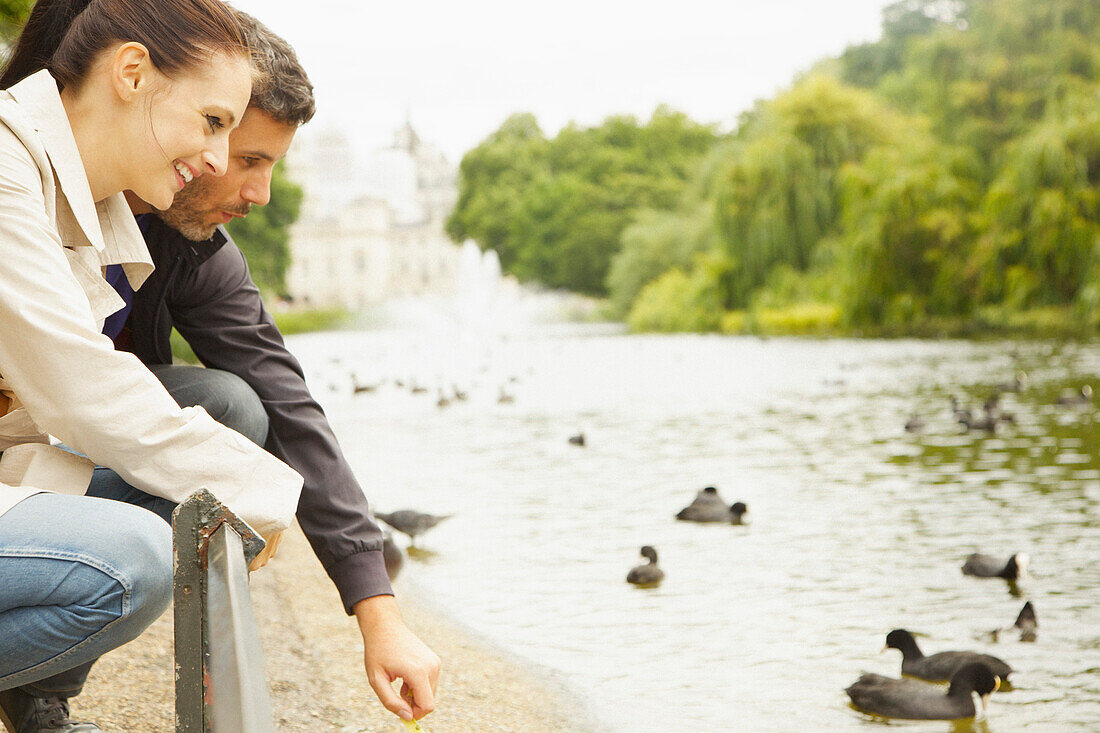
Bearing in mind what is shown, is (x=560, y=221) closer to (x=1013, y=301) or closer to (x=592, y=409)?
(x=1013, y=301)

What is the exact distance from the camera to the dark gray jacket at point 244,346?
1.89m

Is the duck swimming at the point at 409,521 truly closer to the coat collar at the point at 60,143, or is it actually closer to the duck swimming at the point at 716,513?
the duck swimming at the point at 716,513

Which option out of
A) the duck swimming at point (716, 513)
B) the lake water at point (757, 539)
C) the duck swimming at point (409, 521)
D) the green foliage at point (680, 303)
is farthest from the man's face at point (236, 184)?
the green foliage at point (680, 303)

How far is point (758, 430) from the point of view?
8.84 meters

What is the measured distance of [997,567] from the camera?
163 inches

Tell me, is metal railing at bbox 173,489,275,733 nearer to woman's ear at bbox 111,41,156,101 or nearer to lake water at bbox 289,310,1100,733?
woman's ear at bbox 111,41,156,101

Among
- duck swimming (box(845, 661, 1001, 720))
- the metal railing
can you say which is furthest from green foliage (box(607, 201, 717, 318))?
the metal railing

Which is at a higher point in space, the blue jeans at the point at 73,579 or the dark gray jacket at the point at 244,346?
the dark gray jacket at the point at 244,346

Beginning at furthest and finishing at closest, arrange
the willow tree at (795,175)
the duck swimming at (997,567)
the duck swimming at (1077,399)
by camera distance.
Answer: the willow tree at (795,175), the duck swimming at (1077,399), the duck swimming at (997,567)

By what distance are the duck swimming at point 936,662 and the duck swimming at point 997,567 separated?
1045mm

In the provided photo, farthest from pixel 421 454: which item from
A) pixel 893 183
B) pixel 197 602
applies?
pixel 893 183

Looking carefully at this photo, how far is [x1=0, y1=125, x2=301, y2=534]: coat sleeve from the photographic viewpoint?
1329 millimetres

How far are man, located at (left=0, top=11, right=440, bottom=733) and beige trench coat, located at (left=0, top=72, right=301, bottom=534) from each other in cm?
31

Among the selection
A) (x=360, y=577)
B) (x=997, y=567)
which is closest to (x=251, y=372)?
(x=360, y=577)
